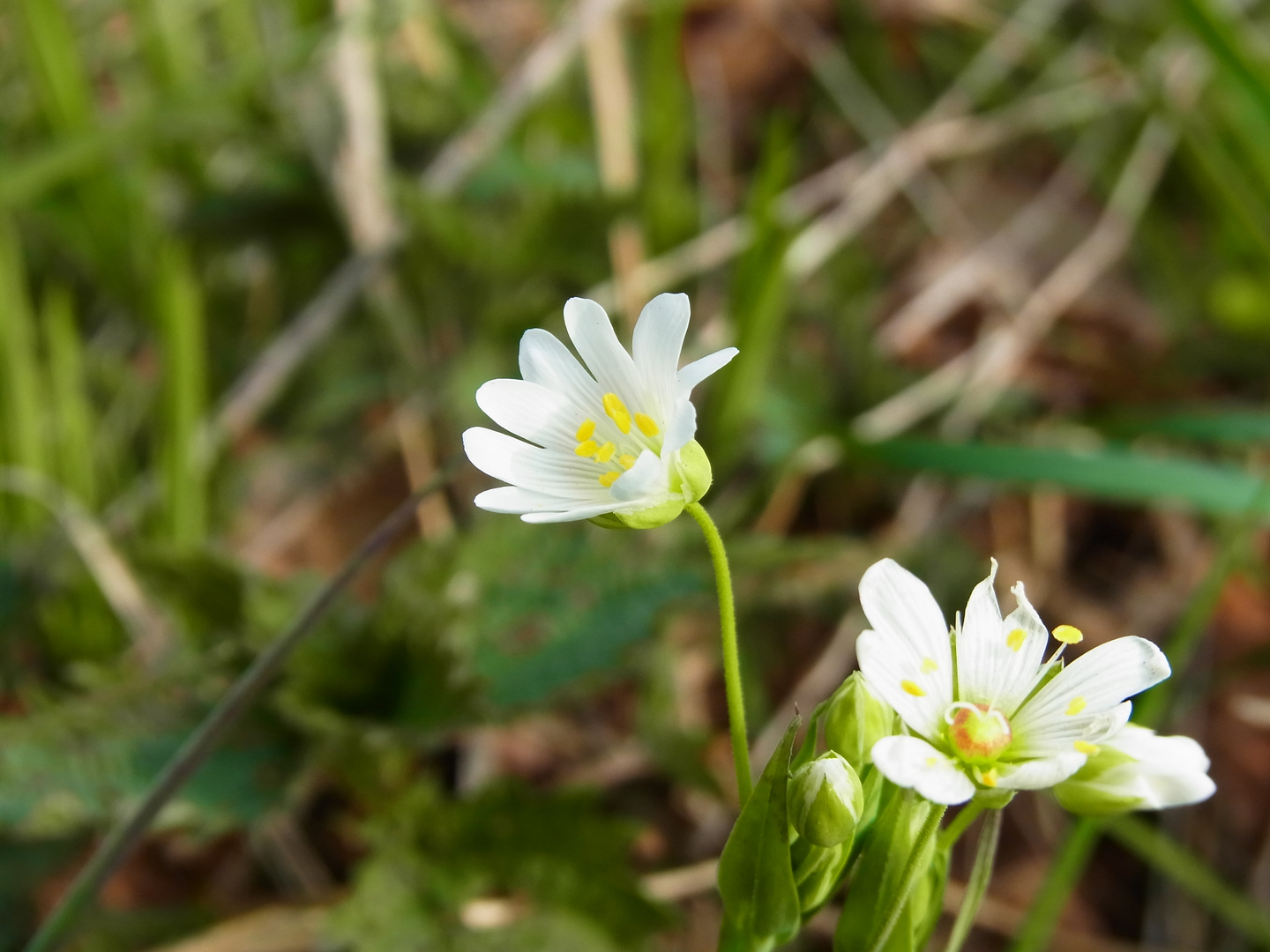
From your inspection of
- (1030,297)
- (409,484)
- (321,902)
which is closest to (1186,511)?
(1030,297)

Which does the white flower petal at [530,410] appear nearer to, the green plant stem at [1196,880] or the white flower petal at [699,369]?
the white flower petal at [699,369]

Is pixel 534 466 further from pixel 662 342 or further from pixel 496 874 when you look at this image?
pixel 496 874

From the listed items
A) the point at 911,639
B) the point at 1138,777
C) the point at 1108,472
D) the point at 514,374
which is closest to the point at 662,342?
the point at 911,639

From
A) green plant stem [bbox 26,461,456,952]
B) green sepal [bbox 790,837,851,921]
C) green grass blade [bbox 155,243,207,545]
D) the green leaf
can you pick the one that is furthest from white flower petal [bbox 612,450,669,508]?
green grass blade [bbox 155,243,207,545]

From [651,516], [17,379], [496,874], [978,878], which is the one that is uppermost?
[17,379]

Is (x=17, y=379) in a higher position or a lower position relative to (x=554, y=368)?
higher
